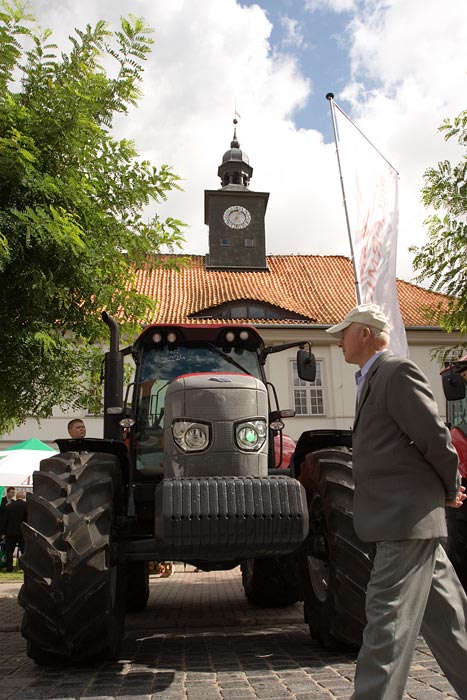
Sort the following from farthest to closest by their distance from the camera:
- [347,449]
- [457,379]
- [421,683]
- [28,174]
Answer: [28,174] → [457,379] → [347,449] → [421,683]

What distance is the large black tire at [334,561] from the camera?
3.91m

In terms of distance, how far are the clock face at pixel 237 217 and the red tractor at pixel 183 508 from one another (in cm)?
2868

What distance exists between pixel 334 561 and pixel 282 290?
2429cm

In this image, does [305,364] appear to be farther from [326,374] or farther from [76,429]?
[326,374]

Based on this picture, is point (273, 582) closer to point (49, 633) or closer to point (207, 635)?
point (207, 635)

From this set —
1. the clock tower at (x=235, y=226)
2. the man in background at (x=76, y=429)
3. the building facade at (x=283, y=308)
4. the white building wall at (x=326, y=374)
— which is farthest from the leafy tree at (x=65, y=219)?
the clock tower at (x=235, y=226)

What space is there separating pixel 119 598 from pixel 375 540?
226 centimetres

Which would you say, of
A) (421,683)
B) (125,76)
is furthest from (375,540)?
(125,76)

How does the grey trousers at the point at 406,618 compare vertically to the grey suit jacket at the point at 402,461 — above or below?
below

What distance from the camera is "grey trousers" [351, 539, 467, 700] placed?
2369 mm

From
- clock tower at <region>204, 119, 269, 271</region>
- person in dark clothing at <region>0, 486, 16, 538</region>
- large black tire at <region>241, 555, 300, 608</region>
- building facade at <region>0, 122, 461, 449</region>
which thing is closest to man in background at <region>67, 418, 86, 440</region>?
large black tire at <region>241, 555, 300, 608</region>

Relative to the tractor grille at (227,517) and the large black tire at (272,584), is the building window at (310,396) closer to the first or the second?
the large black tire at (272,584)

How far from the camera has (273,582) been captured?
6.75 m

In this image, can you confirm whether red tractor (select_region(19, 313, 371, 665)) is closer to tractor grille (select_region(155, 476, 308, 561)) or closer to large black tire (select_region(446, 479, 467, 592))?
tractor grille (select_region(155, 476, 308, 561))
